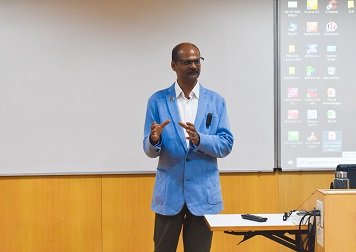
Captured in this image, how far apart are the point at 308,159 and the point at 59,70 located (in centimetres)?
213

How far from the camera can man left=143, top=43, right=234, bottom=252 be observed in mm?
2408

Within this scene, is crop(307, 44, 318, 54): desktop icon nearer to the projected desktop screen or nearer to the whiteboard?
the projected desktop screen

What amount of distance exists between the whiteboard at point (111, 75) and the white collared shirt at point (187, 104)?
99 centimetres

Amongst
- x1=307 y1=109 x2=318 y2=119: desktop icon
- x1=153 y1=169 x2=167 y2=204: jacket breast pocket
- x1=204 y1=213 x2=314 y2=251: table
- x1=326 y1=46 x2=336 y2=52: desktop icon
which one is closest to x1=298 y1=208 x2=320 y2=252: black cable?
x1=204 y1=213 x2=314 y2=251: table

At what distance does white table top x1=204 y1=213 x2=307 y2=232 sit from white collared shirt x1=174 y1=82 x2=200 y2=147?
21.5 inches

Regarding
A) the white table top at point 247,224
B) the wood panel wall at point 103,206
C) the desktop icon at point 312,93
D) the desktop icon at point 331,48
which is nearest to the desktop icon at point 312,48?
the desktop icon at point 331,48

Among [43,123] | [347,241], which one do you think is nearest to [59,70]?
[43,123]

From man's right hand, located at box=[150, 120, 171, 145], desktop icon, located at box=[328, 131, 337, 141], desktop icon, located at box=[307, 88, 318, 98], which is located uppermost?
desktop icon, located at box=[307, 88, 318, 98]

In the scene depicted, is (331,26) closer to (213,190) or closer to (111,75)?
(111,75)

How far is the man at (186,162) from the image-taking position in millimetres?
2408

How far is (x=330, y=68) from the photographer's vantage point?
360 cm

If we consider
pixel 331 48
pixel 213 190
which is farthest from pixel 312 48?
pixel 213 190

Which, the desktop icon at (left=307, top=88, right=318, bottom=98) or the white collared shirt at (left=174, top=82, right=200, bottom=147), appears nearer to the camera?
the white collared shirt at (left=174, top=82, right=200, bottom=147)

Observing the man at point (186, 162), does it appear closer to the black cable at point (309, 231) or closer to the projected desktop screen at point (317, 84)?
the black cable at point (309, 231)
